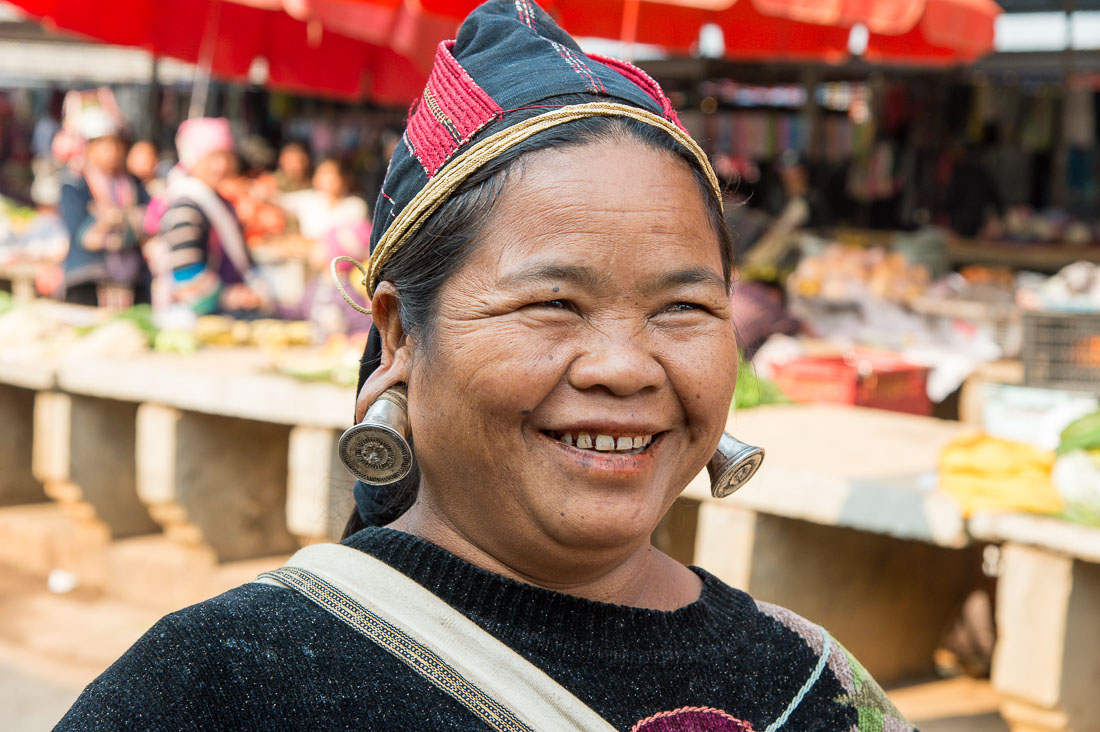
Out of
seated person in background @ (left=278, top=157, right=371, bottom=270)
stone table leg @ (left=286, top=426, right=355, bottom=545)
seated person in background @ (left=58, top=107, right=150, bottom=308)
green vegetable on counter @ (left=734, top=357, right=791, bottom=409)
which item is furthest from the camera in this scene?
seated person in background @ (left=58, top=107, right=150, bottom=308)

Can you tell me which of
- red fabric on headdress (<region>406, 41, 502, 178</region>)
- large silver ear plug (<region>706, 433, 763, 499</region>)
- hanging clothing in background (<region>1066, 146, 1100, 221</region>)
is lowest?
large silver ear plug (<region>706, 433, 763, 499</region>)

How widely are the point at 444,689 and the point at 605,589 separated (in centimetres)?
22

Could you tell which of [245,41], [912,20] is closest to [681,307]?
[912,20]

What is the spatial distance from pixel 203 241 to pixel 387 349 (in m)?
5.08

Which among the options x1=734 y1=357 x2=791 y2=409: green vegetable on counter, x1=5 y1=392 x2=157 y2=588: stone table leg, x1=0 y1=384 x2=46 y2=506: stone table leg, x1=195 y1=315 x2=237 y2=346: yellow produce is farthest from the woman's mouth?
→ x1=0 y1=384 x2=46 y2=506: stone table leg

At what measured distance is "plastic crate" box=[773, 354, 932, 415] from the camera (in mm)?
4863

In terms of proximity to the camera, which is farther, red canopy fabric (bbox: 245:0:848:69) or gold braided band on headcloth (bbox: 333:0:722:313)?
red canopy fabric (bbox: 245:0:848:69)

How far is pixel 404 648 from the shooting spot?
3.39ft

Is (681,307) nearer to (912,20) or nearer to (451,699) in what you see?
(451,699)

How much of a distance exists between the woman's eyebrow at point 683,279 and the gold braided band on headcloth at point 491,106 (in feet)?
0.37

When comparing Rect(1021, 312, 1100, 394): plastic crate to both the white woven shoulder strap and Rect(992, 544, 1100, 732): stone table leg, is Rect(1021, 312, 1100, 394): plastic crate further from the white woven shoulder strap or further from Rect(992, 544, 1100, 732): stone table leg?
the white woven shoulder strap

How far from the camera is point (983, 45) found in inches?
269

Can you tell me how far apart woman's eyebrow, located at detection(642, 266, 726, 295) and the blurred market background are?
8.8 inches

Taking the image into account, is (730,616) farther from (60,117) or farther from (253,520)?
(60,117)
